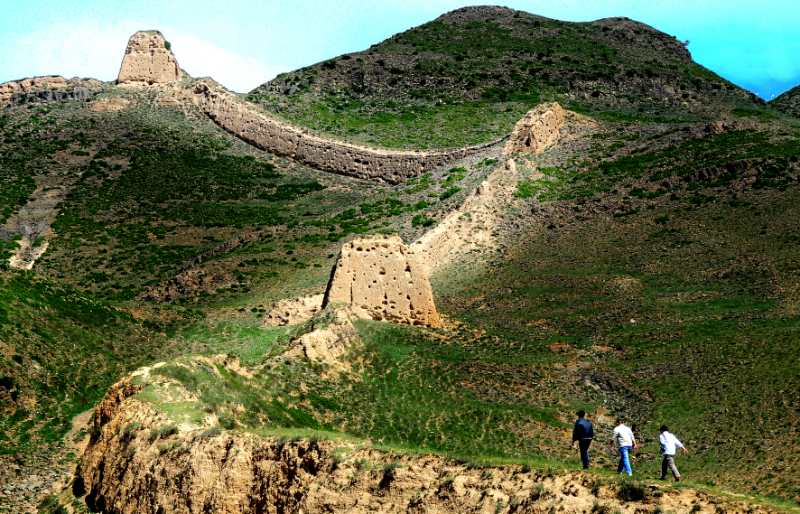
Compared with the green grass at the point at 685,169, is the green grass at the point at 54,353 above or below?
below

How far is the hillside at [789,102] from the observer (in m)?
87.6

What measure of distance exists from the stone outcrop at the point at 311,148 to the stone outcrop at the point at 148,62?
3.60 meters

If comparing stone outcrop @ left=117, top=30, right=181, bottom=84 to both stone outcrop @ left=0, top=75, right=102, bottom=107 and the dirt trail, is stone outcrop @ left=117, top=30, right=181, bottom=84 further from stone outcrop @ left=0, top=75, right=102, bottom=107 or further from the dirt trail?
the dirt trail

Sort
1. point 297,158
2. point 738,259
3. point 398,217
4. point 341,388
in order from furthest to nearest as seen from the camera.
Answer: point 297,158, point 398,217, point 738,259, point 341,388

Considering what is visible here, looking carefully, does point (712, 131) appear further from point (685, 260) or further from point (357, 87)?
point (357, 87)

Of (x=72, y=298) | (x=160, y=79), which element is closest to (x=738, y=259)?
(x=72, y=298)

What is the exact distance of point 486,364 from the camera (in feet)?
101

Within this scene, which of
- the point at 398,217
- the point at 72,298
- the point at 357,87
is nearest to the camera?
the point at 72,298

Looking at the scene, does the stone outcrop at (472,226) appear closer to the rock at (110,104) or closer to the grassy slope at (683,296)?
the grassy slope at (683,296)

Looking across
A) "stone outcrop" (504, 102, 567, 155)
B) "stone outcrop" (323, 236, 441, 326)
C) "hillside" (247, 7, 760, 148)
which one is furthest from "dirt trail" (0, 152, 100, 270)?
"stone outcrop" (504, 102, 567, 155)

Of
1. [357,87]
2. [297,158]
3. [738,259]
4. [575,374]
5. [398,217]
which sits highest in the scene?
[357,87]

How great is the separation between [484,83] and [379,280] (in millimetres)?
57929

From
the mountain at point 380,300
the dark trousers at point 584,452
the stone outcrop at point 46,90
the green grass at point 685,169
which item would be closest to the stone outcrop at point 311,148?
the mountain at point 380,300

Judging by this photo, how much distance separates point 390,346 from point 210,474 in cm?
1323
